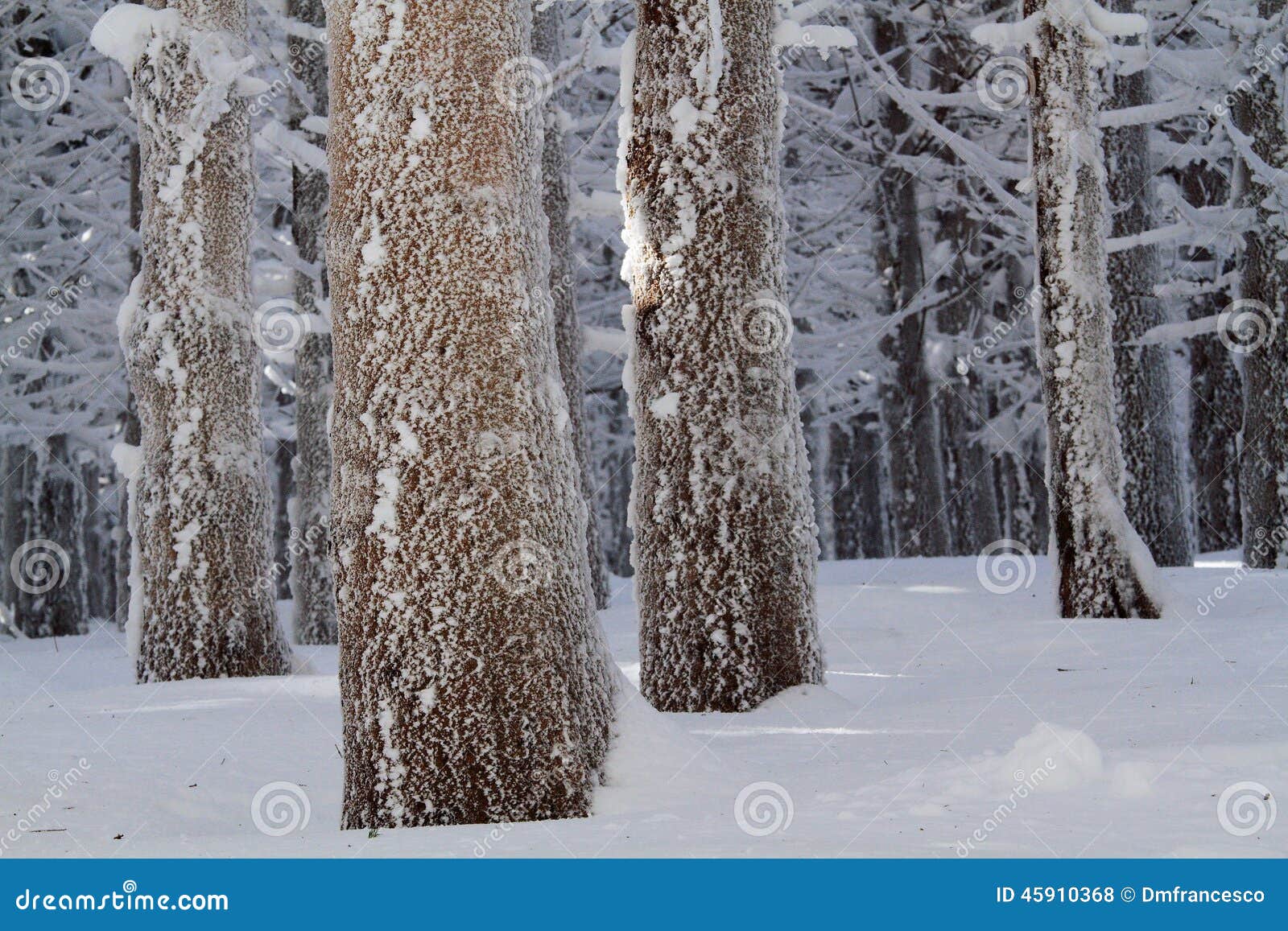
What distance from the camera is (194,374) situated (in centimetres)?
A: 798

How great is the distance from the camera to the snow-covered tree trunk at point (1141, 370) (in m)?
12.0

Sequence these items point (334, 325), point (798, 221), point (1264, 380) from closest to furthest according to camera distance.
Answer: point (334, 325) < point (1264, 380) < point (798, 221)

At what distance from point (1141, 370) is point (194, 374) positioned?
8.79 meters

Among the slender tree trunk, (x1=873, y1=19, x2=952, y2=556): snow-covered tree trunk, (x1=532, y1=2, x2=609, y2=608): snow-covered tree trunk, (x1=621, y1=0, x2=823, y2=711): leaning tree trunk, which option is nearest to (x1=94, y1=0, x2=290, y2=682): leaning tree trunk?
(x1=621, y1=0, x2=823, y2=711): leaning tree trunk

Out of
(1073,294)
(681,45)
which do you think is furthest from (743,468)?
(1073,294)

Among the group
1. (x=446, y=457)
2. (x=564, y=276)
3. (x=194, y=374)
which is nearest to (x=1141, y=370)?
(x=564, y=276)

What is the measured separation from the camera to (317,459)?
11.9 meters

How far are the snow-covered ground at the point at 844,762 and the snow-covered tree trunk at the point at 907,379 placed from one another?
7518 millimetres

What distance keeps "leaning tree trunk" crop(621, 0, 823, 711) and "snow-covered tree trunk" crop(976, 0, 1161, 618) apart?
3.16 meters

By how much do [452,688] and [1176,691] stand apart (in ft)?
11.5

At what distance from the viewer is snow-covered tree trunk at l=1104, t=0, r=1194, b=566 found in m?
12.0

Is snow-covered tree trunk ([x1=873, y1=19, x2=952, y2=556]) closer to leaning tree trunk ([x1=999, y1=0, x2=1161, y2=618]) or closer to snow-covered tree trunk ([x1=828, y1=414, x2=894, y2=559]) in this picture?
snow-covered tree trunk ([x1=828, y1=414, x2=894, y2=559])

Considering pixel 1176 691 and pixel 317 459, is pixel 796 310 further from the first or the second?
pixel 1176 691

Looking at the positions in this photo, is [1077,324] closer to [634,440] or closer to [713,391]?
[634,440]
